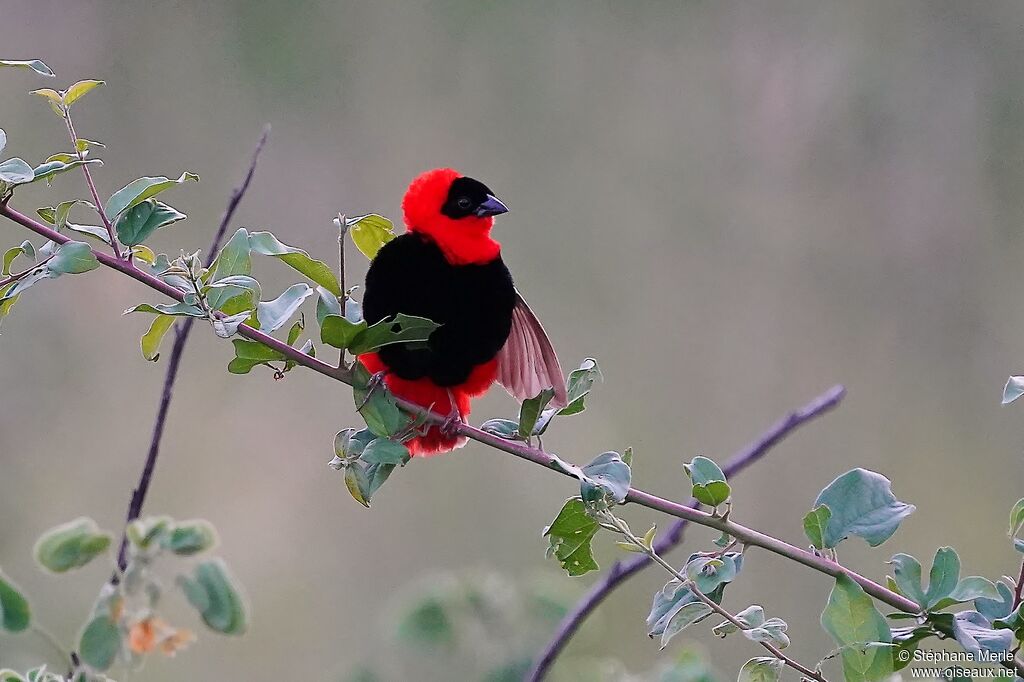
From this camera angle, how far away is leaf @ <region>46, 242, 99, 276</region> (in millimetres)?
646

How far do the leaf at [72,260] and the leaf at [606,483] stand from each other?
35cm

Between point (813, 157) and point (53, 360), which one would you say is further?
point (813, 157)

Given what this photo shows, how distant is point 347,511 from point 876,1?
199cm

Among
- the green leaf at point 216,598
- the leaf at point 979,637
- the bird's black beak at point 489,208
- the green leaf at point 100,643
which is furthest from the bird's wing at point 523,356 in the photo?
the leaf at point 979,637

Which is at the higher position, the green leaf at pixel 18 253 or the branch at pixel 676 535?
the green leaf at pixel 18 253

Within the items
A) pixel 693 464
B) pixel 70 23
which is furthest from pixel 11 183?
pixel 70 23

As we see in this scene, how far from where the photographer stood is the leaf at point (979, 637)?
1.86 feet

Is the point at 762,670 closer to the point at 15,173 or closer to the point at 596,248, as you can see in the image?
the point at 15,173

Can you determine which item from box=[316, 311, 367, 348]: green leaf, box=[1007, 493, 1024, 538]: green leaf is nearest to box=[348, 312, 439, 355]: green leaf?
box=[316, 311, 367, 348]: green leaf

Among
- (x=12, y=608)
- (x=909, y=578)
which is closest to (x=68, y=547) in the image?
(x=12, y=608)

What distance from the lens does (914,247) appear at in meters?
2.71

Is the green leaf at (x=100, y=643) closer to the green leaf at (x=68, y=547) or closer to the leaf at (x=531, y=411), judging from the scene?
the green leaf at (x=68, y=547)

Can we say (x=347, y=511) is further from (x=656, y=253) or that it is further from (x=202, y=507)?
(x=656, y=253)

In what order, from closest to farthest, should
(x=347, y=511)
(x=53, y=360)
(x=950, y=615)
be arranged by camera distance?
(x=950, y=615) < (x=53, y=360) < (x=347, y=511)
